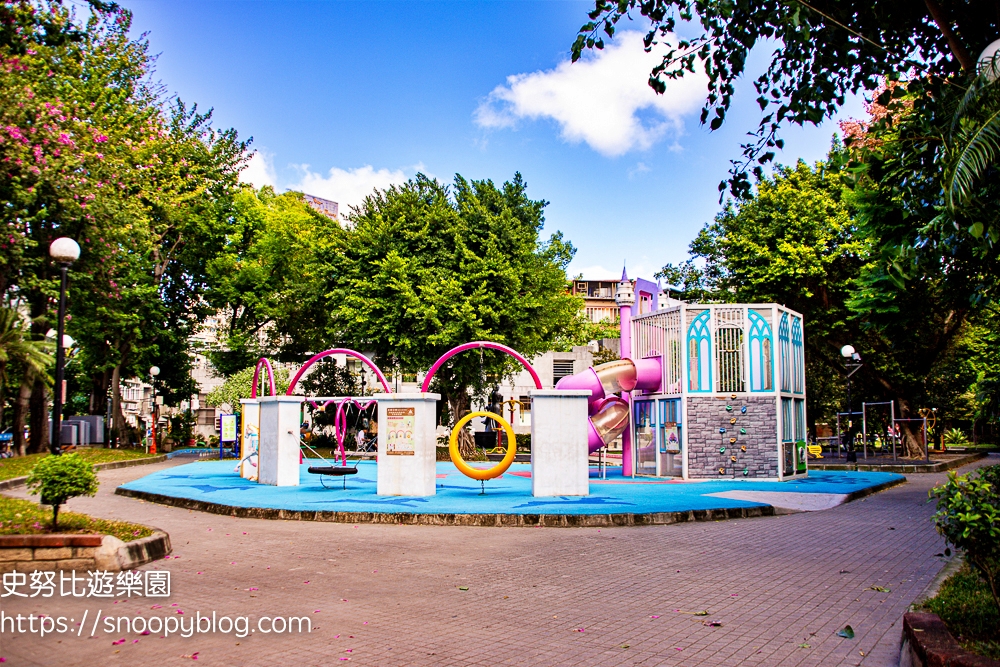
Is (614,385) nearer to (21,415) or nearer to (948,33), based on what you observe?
(948,33)

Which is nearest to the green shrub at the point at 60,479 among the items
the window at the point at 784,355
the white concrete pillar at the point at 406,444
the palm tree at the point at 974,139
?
the white concrete pillar at the point at 406,444

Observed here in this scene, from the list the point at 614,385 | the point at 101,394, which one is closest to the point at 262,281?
the point at 101,394

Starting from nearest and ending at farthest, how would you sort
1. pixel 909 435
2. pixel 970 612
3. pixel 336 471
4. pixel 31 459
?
1. pixel 970 612
2. pixel 336 471
3. pixel 31 459
4. pixel 909 435

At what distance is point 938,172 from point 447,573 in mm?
7030

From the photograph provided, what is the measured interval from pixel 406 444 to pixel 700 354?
9.51 m

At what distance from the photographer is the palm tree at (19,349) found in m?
23.0

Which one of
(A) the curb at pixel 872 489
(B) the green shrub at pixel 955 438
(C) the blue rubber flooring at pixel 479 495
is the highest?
→ (C) the blue rubber flooring at pixel 479 495

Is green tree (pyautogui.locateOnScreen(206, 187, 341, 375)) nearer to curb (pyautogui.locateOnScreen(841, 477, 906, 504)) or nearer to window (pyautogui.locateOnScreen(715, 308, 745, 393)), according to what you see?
window (pyautogui.locateOnScreen(715, 308, 745, 393))

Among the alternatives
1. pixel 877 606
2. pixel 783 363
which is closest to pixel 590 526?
pixel 877 606

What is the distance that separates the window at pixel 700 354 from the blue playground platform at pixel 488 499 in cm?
273

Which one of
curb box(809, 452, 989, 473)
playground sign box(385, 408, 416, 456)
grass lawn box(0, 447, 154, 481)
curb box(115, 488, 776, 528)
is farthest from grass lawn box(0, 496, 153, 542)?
curb box(809, 452, 989, 473)

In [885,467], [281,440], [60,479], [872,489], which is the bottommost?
[885,467]

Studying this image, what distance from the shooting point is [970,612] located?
19.9 ft

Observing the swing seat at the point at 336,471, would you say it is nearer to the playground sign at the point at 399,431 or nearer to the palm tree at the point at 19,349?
the playground sign at the point at 399,431
